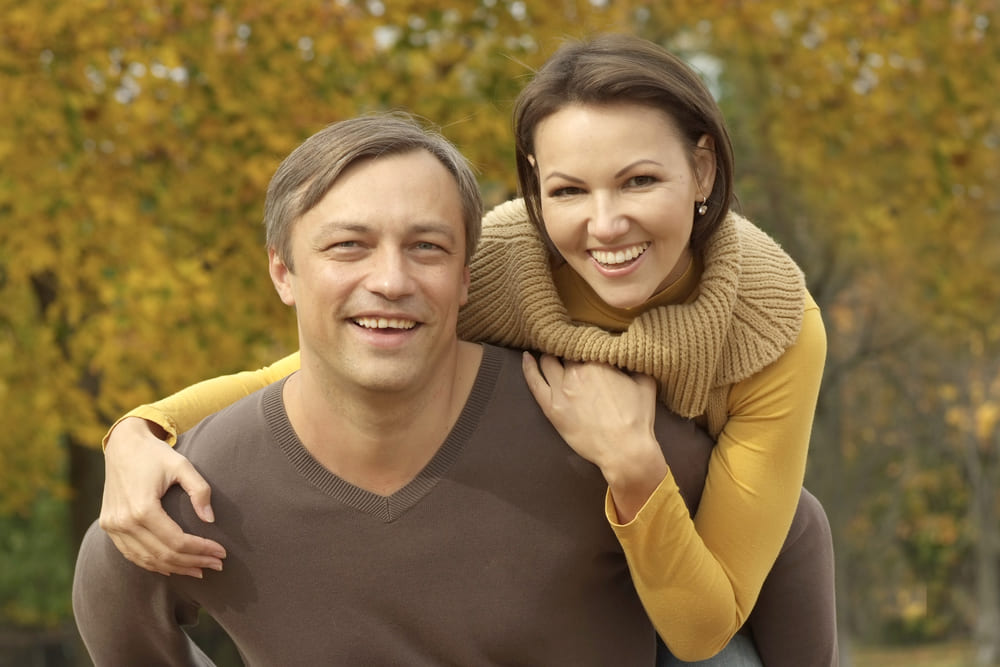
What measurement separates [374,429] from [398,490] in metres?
0.15

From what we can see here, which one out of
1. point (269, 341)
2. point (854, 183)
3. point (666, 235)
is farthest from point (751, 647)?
point (854, 183)

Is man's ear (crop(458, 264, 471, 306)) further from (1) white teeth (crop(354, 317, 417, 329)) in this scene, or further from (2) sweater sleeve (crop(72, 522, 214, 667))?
(2) sweater sleeve (crop(72, 522, 214, 667))

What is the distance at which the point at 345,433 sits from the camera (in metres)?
3.15

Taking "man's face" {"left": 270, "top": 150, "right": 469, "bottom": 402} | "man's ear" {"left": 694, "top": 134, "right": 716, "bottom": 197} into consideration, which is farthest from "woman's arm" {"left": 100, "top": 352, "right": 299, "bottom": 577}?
"man's ear" {"left": 694, "top": 134, "right": 716, "bottom": 197}

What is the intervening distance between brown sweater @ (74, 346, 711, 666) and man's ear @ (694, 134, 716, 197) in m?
0.53

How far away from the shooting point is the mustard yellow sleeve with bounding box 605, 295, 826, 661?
2969mm

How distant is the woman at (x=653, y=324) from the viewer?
2.96 m

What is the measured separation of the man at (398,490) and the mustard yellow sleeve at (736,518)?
0.40 ft

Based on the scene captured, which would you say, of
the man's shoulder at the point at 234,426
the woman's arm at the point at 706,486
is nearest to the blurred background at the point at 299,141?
the man's shoulder at the point at 234,426

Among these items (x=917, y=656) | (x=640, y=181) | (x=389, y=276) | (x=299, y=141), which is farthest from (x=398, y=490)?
(x=917, y=656)

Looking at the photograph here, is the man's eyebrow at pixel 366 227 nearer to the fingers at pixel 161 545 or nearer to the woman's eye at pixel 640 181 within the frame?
the woman's eye at pixel 640 181

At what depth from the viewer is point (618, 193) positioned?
2.96m

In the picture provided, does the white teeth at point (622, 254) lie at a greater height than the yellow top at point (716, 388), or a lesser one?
greater

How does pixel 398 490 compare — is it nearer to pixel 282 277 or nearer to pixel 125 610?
pixel 282 277
